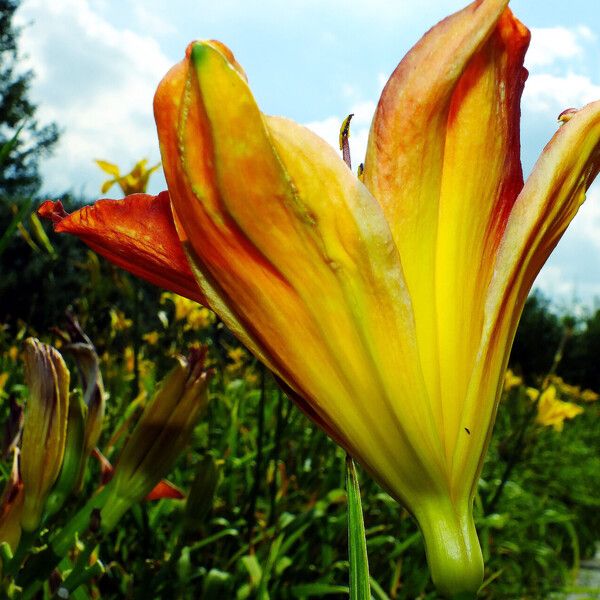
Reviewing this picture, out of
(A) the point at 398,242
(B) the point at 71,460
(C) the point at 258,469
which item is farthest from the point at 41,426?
(C) the point at 258,469

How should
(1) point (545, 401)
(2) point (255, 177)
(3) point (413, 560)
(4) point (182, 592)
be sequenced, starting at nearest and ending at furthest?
(2) point (255, 177) → (4) point (182, 592) → (3) point (413, 560) → (1) point (545, 401)

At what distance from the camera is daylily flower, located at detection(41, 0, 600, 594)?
34cm

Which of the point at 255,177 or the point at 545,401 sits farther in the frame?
the point at 545,401

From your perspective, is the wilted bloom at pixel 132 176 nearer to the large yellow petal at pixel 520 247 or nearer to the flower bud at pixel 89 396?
the flower bud at pixel 89 396

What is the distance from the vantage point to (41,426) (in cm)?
62

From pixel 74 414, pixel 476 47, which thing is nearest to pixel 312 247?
pixel 476 47

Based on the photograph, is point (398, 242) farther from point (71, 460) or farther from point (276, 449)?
point (276, 449)

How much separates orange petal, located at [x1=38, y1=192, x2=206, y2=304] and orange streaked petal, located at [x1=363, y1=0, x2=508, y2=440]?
12 centimetres

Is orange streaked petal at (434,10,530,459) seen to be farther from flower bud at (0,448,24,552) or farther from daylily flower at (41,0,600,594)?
flower bud at (0,448,24,552)

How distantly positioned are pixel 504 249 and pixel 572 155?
0.07 metres

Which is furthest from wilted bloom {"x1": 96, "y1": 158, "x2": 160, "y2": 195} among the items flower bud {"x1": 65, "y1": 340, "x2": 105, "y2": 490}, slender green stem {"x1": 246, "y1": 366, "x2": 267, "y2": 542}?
flower bud {"x1": 65, "y1": 340, "x2": 105, "y2": 490}

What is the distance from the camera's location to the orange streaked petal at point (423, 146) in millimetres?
365

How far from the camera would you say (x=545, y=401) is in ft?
8.68

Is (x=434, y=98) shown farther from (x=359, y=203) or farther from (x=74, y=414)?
(x=74, y=414)
